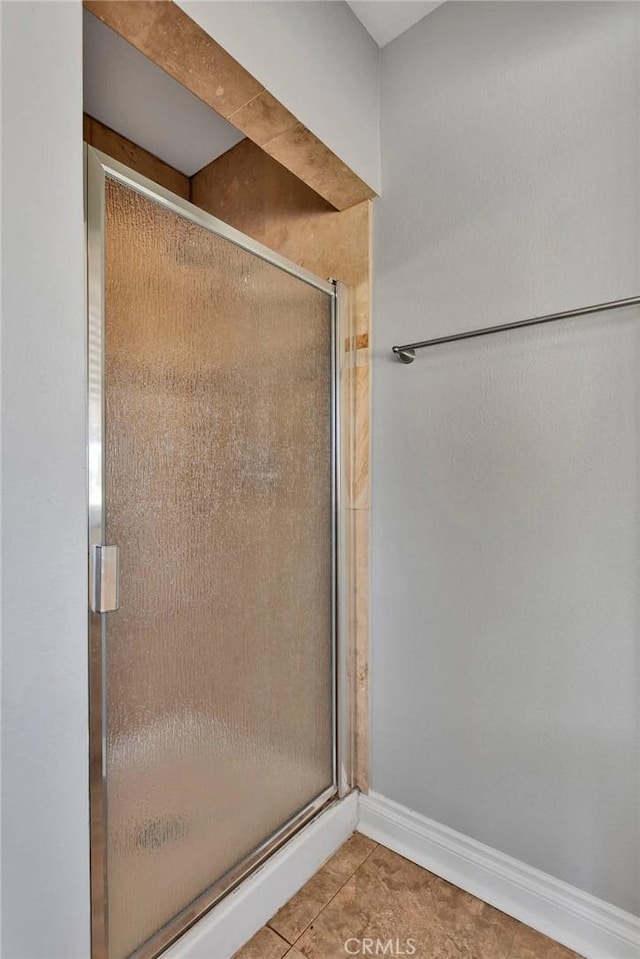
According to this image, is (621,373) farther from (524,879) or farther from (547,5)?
(524,879)

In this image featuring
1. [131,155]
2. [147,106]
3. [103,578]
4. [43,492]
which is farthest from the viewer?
[131,155]

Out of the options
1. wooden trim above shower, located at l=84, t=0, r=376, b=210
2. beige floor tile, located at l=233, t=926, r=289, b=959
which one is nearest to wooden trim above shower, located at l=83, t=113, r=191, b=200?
wooden trim above shower, located at l=84, t=0, r=376, b=210

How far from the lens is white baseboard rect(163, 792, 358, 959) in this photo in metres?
1.01

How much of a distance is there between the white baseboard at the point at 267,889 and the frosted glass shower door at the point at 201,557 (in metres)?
0.05

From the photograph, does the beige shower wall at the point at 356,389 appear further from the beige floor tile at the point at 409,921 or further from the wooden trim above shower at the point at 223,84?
the beige floor tile at the point at 409,921

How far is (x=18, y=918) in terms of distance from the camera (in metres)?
0.72

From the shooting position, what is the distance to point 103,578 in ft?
2.77

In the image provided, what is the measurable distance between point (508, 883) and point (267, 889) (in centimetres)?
59

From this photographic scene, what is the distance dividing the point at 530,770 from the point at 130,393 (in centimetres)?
125

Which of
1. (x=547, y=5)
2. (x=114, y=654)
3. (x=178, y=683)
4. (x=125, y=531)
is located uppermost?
(x=547, y=5)

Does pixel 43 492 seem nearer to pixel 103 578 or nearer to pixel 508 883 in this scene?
pixel 103 578

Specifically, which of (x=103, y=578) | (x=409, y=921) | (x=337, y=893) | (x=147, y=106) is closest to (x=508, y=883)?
(x=409, y=921)

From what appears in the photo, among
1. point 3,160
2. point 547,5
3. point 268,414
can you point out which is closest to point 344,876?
point 268,414

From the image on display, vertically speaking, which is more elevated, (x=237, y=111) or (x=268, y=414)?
(x=237, y=111)
